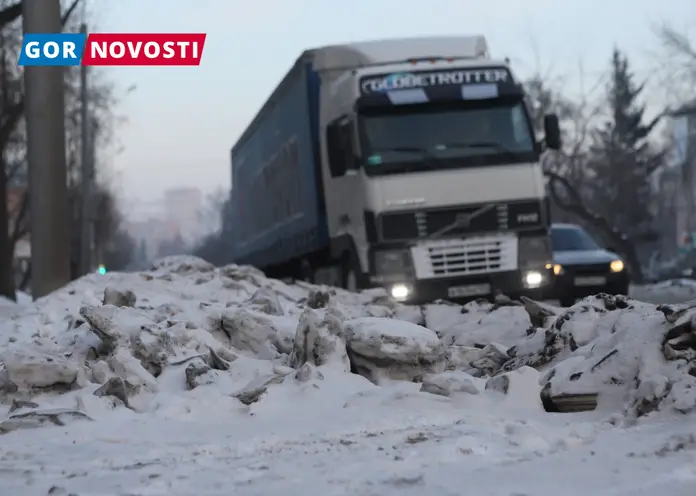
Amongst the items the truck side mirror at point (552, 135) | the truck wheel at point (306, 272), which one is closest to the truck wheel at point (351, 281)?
the truck wheel at point (306, 272)

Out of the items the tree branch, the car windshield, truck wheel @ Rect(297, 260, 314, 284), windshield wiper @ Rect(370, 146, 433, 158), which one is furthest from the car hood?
the tree branch

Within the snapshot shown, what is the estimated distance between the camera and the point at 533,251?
45.7ft

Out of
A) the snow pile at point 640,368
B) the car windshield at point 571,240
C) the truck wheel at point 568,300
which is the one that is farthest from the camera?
the car windshield at point 571,240

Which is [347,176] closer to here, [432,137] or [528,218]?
[432,137]

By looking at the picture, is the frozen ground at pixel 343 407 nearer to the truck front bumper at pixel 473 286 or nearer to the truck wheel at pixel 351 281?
the truck front bumper at pixel 473 286

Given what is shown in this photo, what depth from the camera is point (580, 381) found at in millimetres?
6293

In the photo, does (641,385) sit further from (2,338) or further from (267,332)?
(2,338)

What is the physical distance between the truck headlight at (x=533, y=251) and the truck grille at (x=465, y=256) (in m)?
0.09

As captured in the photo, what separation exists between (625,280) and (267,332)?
11309mm

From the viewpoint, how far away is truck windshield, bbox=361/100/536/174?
1323 cm

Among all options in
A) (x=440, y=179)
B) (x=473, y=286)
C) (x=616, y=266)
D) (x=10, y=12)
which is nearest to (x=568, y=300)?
(x=616, y=266)

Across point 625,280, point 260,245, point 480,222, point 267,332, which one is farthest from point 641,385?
point 260,245

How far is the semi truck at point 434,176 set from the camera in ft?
43.5

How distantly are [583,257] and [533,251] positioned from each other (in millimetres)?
5026
